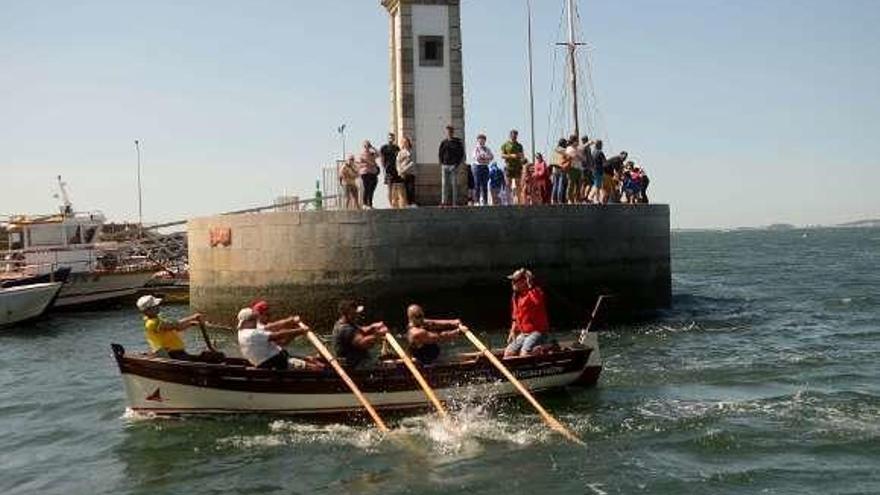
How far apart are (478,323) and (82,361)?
863 centimetres

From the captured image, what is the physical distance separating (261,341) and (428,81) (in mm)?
13317

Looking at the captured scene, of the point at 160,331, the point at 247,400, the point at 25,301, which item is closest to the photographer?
the point at 247,400

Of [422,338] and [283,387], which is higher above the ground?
[422,338]

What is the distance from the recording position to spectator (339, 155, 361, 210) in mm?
22953

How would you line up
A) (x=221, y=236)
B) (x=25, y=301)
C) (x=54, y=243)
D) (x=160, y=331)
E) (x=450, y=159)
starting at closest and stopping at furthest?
(x=160, y=331) → (x=450, y=159) → (x=221, y=236) → (x=25, y=301) → (x=54, y=243)

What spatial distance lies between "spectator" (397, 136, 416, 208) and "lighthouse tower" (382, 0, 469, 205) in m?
2.38

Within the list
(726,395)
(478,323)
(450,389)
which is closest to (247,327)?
(450,389)

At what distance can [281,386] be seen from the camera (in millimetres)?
14094

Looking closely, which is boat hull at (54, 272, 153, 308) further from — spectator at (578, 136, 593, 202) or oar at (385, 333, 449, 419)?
oar at (385, 333, 449, 419)

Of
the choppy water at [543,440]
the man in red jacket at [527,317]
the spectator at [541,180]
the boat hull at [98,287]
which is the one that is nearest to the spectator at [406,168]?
the spectator at [541,180]

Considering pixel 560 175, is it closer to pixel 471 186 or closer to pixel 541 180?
pixel 541 180

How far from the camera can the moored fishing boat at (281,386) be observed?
1405 cm

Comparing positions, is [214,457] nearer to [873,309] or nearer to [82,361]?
[82,361]

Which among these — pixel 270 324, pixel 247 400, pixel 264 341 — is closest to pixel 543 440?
pixel 264 341
